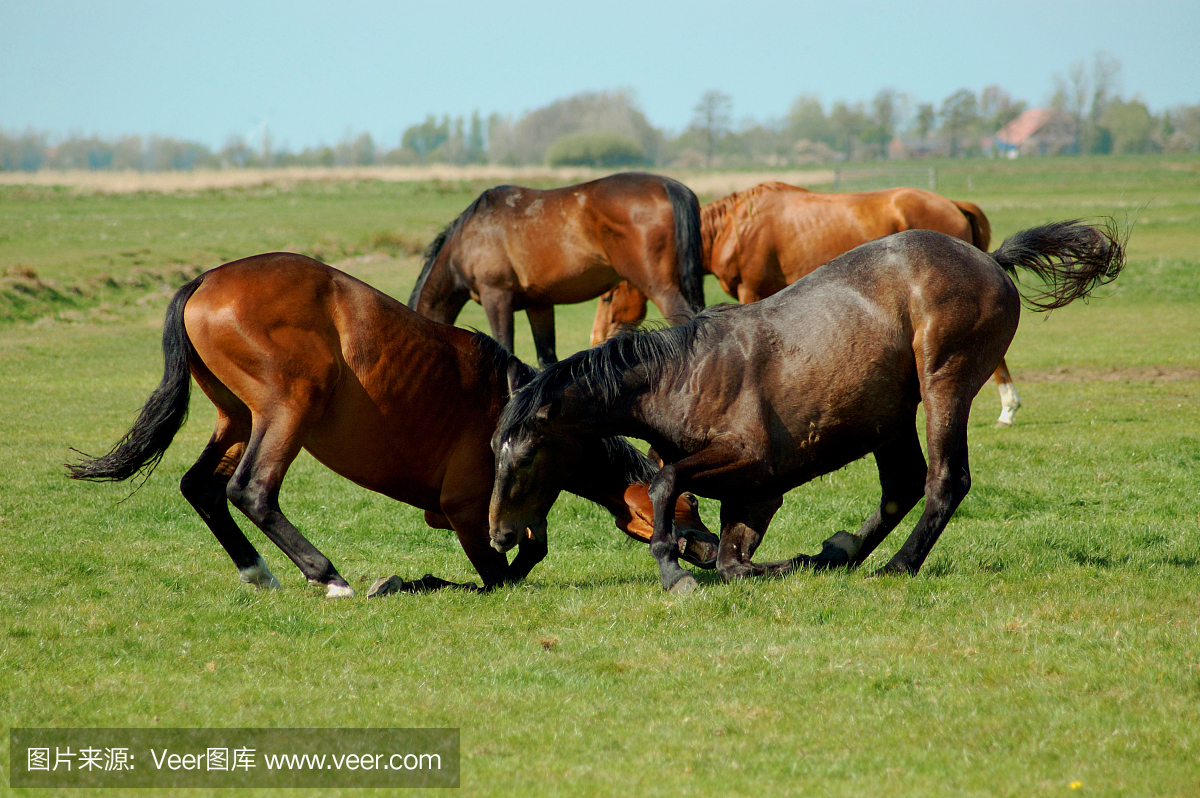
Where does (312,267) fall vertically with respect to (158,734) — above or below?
above

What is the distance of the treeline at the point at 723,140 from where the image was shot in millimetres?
130500

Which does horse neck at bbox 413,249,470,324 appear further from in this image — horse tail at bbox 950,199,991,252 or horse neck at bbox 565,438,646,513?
horse tail at bbox 950,199,991,252

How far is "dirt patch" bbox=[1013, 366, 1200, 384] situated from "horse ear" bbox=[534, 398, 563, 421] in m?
10.4

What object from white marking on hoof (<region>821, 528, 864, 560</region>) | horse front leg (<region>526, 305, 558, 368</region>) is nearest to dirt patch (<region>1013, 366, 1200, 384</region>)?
horse front leg (<region>526, 305, 558, 368</region>)

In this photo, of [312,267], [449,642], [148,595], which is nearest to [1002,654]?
[449,642]

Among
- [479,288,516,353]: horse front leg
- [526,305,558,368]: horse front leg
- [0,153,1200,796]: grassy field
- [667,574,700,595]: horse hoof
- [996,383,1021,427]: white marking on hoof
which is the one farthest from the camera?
[526,305,558,368]: horse front leg

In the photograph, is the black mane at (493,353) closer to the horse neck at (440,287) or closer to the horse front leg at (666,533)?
the horse front leg at (666,533)

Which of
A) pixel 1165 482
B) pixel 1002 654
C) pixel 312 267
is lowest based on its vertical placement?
pixel 1165 482

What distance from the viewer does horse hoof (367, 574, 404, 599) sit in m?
5.94

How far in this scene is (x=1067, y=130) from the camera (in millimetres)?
140875

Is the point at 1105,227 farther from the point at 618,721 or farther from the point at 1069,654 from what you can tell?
the point at 618,721

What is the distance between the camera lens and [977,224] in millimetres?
12289

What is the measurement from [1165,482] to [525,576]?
5346mm

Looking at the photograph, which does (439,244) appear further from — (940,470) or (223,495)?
(940,470)
